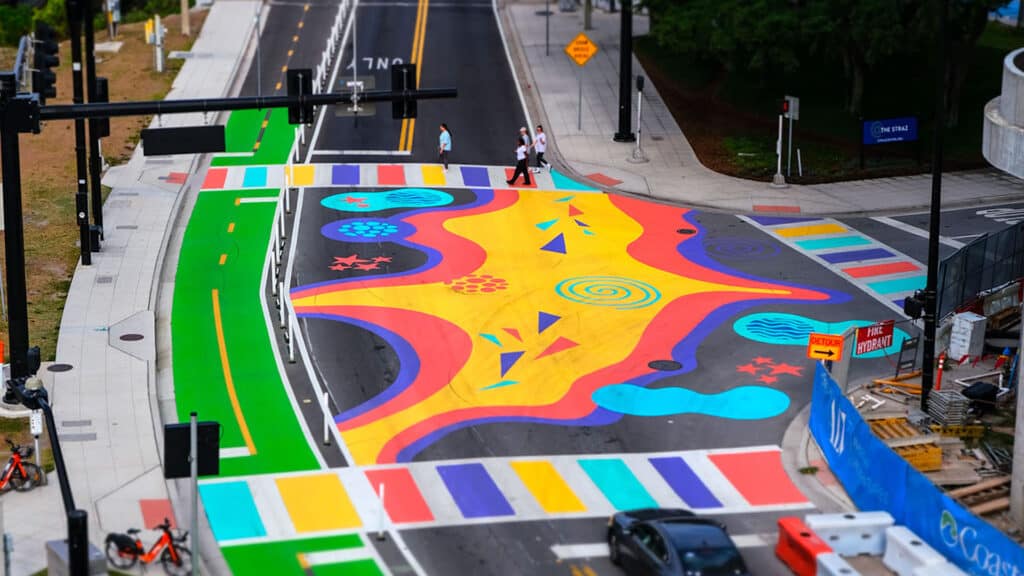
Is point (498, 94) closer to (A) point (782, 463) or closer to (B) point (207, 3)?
(B) point (207, 3)

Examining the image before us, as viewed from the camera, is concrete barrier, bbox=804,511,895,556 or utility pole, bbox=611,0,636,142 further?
utility pole, bbox=611,0,636,142

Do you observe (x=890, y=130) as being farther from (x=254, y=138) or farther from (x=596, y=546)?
(x=596, y=546)

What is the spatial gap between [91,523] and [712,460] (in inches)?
472

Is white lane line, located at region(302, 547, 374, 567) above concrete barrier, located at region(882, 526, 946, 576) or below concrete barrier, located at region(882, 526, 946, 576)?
below

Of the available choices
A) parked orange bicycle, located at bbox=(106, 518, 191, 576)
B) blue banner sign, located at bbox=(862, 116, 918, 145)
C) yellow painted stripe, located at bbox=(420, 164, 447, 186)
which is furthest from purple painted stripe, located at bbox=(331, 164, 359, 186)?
parked orange bicycle, located at bbox=(106, 518, 191, 576)

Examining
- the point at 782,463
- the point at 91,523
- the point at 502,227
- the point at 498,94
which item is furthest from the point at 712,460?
the point at 498,94

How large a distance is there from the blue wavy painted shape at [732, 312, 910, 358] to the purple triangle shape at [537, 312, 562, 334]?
4.51 metres

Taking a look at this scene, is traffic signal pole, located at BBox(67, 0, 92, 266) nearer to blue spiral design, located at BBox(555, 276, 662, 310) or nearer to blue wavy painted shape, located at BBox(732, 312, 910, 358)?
blue spiral design, located at BBox(555, 276, 662, 310)

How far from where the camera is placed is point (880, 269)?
43.0 meters

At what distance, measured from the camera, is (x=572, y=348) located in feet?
120

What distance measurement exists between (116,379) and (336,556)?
10037 millimetres

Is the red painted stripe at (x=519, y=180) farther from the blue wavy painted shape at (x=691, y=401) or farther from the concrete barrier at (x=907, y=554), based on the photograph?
the concrete barrier at (x=907, y=554)

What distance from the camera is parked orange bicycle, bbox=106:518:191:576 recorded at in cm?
2505

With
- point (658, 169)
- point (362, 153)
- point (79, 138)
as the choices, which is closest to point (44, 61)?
point (79, 138)
